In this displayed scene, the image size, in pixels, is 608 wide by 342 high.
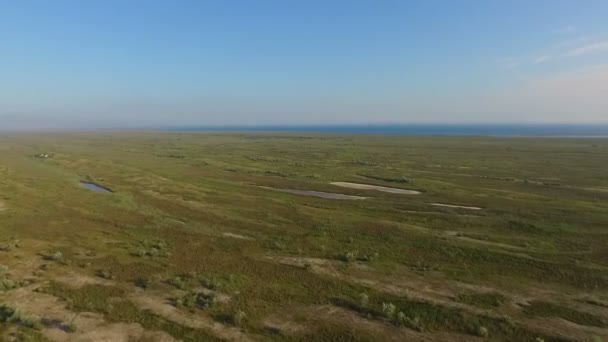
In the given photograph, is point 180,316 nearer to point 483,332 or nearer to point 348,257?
point 348,257

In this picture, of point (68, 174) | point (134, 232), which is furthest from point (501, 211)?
point (68, 174)

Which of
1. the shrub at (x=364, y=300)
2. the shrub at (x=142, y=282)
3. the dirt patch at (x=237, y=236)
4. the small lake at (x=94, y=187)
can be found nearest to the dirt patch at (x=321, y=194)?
the dirt patch at (x=237, y=236)

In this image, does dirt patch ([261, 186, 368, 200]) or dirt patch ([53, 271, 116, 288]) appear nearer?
dirt patch ([53, 271, 116, 288])

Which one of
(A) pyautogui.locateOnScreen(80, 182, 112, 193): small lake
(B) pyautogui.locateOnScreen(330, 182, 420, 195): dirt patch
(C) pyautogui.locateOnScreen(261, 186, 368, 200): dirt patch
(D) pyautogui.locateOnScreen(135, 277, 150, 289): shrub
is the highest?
(B) pyautogui.locateOnScreen(330, 182, 420, 195): dirt patch

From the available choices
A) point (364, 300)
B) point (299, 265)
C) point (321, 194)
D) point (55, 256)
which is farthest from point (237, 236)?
point (321, 194)

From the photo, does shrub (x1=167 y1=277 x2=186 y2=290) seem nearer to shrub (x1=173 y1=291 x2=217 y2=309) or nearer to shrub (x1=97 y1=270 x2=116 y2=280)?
shrub (x1=173 y1=291 x2=217 y2=309)

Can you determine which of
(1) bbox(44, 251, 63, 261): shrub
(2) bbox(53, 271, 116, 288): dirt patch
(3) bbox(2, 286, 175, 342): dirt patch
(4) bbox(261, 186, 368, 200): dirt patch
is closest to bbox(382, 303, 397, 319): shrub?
(3) bbox(2, 286, 175, 342): dirt patch

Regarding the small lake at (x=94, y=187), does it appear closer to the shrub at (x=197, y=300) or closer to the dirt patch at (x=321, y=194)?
the dirt patch at (x=321, y=194)
